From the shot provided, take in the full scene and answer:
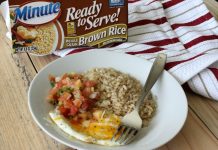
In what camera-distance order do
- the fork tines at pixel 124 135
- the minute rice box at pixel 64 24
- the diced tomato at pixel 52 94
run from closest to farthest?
the fork tines at pixel 124 135
the diced tomato at pixel 52 94
the minute rice box at pixel 64 24

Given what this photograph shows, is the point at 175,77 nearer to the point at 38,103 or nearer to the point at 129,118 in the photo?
the point at 129,118

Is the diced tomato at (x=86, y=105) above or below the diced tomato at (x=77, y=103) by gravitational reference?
below

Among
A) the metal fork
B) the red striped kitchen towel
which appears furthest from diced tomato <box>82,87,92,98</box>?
the red striped kitchen towel

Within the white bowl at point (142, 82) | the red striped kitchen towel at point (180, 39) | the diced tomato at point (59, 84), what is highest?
the diced tomato at point (59, 84)

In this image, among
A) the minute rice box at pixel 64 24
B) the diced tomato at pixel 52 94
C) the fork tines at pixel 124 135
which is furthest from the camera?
the minute rice box at pixel 64 24

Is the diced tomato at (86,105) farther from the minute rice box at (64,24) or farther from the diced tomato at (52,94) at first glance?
the minute rice box at (64,24)

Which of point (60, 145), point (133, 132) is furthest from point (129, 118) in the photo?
point (60, 145)

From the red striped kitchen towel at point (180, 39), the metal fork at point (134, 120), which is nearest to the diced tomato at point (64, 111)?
the metal fork at point (134, 120)
